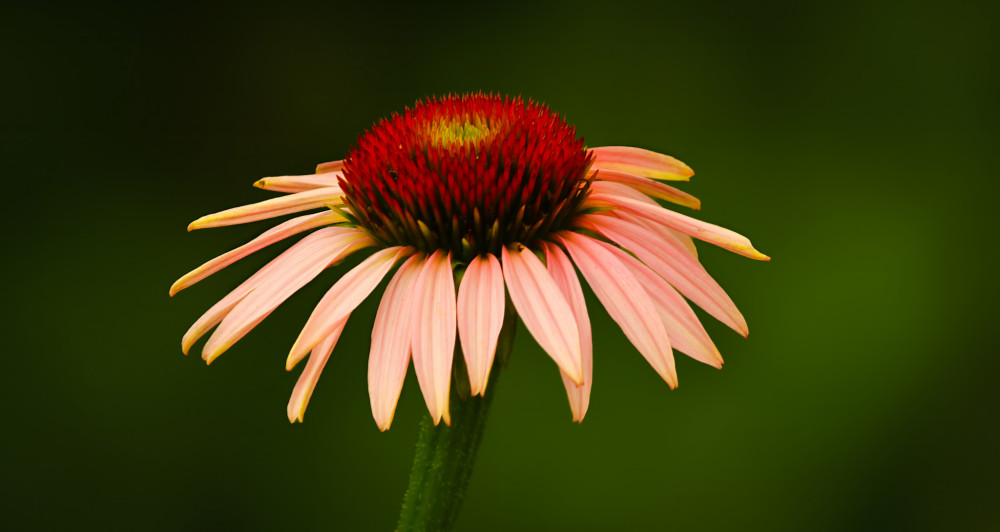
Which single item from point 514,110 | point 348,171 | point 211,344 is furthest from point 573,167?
point 211,344

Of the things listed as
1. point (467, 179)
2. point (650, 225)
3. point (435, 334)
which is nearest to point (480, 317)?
point (435, 334)

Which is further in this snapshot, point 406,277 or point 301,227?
Result: point 301,227

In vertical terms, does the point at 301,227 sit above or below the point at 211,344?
above

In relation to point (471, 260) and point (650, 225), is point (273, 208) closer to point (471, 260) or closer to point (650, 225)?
point (471, 260)

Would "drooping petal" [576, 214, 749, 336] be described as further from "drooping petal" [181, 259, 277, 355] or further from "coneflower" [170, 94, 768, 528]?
"drooping petal" [181, 259, 277, 355]

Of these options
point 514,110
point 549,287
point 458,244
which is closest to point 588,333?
point 549,287

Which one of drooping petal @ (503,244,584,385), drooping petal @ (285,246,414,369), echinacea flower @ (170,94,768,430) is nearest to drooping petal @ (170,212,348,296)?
echinacea flower @ (170,94,768,430)

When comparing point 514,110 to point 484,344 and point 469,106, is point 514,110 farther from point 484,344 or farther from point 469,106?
point 484,344
